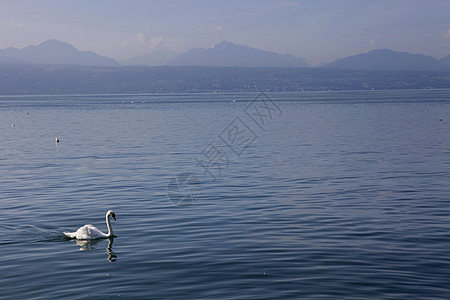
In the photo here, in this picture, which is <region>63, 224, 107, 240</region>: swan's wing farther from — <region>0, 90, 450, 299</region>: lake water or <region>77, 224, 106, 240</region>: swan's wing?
<region>0, 90, 450, 299</region>: lake water

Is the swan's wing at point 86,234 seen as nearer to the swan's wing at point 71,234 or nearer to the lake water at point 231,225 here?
the swan's wing at point 71,234

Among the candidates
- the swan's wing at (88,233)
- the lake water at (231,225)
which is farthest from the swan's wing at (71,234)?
the lake water at (231,225)

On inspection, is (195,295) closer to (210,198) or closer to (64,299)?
(64,299)

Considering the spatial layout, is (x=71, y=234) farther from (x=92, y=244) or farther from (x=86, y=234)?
(x=92, y=244)

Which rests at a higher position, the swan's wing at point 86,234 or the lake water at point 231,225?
the swan's wing at point 86,234

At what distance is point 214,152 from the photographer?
2151 inches

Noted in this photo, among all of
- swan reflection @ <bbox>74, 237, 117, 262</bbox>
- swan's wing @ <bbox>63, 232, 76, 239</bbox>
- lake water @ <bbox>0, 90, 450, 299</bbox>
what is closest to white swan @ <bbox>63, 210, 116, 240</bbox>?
swan's wing @ <bbox>63, 232, 76, 239</bbox>

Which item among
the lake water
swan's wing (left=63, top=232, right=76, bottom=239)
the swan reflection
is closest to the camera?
the lake water

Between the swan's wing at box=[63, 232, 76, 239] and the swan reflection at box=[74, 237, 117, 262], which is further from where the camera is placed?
the swan's wing at box=[63, 232, 76, 239]

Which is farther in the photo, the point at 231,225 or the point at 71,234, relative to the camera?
the point at 231,225

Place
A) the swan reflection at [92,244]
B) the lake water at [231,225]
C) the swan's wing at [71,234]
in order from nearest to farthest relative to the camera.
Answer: the lake water at [231,225], the swan reflection at [92,244], the swan's wing at [71,234]

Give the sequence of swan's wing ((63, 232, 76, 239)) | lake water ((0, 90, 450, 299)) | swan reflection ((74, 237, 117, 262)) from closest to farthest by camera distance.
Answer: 1. lake water ((0, 90, 450, 299))
2. swan reflection ((74, 237, 117, 262))
3. swan's wing ((63, 232, 76, 239))

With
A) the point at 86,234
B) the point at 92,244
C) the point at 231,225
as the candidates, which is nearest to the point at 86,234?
the point at 86,234

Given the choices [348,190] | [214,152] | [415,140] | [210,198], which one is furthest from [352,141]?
[210,198]
